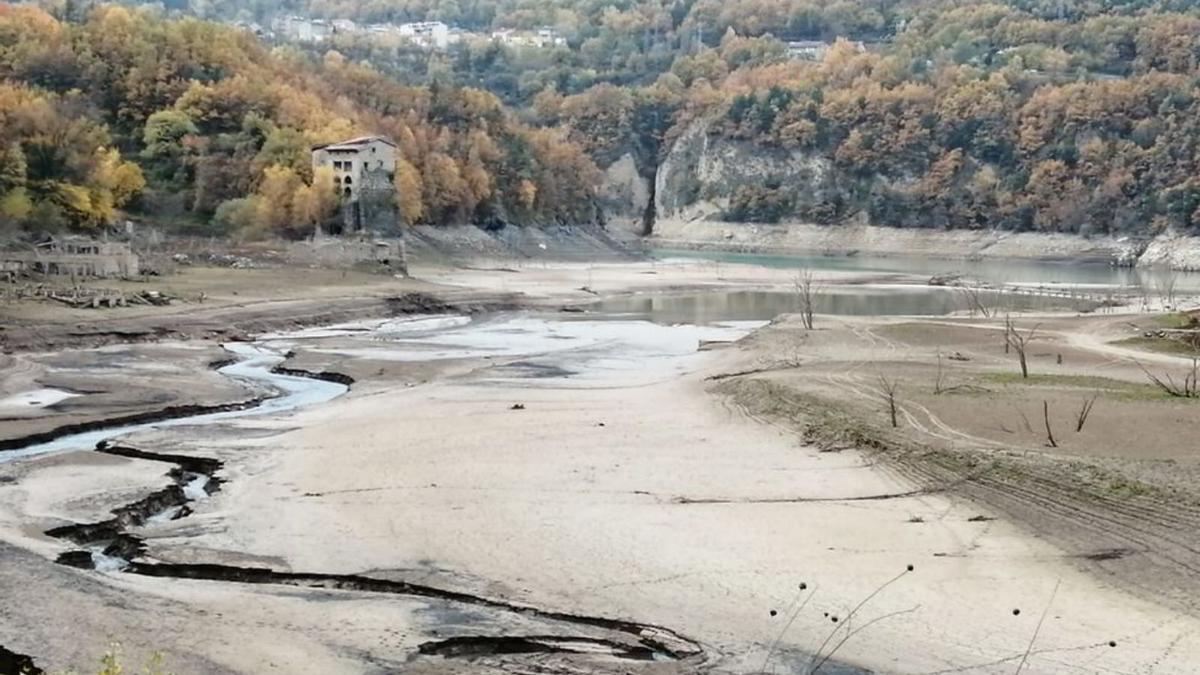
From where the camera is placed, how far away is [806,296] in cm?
5450

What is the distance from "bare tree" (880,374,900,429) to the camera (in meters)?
26.4

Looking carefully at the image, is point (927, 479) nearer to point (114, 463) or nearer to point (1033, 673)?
point (1033, 673)

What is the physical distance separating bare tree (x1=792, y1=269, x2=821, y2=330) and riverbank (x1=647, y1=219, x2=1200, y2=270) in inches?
2407

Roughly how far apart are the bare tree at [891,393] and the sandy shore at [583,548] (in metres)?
0.41

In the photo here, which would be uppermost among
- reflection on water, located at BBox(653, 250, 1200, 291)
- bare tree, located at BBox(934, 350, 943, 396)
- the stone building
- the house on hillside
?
the house on hillside

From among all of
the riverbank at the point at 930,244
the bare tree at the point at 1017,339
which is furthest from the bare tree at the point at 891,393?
the riverbank at the point at 930,244

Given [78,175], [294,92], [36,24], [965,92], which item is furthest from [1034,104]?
[78,175]

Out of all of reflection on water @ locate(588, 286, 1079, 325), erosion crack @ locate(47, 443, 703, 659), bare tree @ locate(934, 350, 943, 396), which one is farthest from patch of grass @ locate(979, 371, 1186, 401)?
reflection on water @ locate(588, 286, 1079, 325)

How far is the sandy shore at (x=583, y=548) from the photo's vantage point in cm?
1430

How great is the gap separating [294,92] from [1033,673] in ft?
322

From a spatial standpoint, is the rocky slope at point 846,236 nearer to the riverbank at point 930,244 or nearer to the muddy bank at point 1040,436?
the riverbank at point 930,244

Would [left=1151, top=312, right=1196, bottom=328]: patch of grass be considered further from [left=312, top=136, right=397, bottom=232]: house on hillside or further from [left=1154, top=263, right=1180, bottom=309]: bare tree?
[left=312, top=136, right=397, bottom=232]: house on hillside

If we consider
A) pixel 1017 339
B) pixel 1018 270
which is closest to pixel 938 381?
pixel 1017 339

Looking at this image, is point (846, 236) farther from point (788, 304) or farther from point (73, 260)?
point (73, 260)
